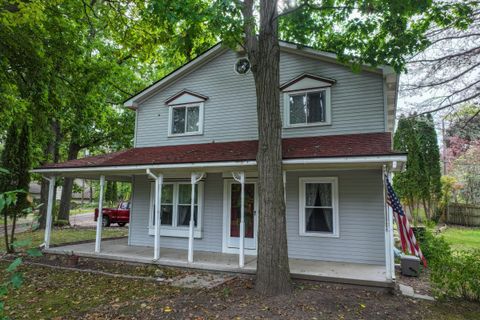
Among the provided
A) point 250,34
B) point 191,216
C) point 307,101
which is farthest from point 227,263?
point 250,34

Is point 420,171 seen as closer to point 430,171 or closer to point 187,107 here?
point 430,171

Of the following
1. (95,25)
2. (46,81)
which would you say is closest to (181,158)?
(46,81)

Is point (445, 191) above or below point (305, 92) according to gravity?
below

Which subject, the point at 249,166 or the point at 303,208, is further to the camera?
the point at 303,208

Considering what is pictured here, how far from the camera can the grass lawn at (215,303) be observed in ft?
17.8

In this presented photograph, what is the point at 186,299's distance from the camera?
6.11 meters

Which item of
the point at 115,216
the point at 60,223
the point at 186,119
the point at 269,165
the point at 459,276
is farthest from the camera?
the point at 115,216

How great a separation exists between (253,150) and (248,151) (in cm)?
17

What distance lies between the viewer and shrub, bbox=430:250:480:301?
606cm

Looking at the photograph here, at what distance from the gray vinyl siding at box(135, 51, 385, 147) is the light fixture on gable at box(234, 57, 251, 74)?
0.58ft

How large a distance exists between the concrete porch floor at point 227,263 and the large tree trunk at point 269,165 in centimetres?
132

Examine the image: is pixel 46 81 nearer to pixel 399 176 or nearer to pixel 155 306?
pixel 155 306

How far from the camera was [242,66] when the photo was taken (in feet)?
36.4

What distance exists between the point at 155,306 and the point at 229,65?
27.1 feet
